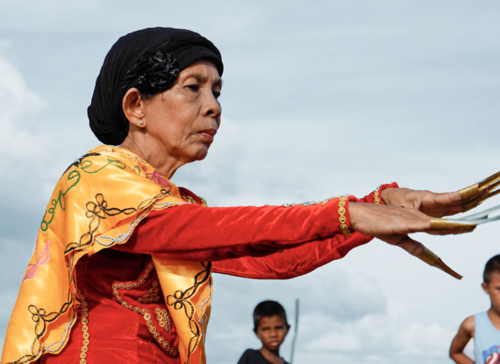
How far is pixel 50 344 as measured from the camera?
234cm

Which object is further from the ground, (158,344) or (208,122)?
(208,122)

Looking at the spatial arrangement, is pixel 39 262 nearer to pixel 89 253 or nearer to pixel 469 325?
pixel 89 253

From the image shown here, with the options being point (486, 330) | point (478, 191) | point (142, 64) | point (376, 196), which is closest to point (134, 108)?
point (142, 64)

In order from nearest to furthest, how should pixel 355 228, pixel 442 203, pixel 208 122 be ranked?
pixel 355 228 < pixel 442 203 < pixel 208 122

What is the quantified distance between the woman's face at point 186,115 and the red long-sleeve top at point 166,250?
0.48m

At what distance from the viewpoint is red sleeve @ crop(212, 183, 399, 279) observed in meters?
2.65

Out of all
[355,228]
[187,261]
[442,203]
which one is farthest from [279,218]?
[442,203]

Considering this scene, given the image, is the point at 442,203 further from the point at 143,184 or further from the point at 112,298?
the point at 112,298

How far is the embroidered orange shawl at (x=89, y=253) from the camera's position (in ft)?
7.57

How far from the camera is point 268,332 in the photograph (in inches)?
277

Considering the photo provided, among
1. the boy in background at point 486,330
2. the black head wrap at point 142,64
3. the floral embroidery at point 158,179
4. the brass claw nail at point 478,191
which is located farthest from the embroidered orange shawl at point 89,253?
the boy in background at point 486,330

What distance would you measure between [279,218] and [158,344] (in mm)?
745

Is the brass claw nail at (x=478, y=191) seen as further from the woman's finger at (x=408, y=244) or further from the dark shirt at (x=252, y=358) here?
the dark shirt at (x=252, y=358)

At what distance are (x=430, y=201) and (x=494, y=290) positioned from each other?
3906mm
